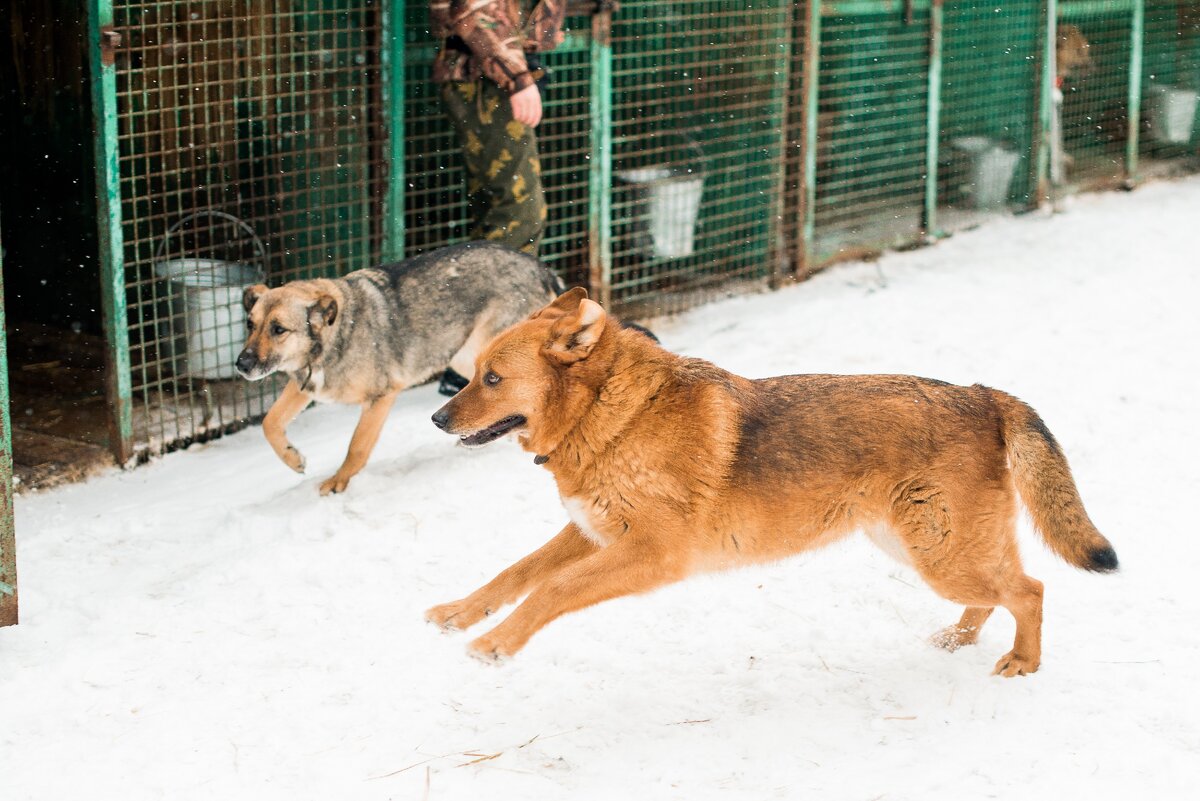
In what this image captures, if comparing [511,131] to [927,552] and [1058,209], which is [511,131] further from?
[1058,209]

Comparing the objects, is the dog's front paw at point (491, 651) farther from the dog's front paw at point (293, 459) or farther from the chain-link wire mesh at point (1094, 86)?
the chain-link wire mesh at point (1094, 86)

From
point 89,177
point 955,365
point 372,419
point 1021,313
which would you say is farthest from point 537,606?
point 1021,313

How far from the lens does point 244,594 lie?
16.8 feet

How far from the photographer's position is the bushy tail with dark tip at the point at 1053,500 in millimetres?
4207

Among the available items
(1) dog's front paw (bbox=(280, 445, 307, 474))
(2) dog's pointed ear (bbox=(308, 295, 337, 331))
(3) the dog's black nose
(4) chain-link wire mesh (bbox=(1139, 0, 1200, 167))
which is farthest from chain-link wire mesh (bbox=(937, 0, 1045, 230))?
(3) the dog's black nose

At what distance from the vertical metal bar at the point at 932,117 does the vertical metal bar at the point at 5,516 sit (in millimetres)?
7503

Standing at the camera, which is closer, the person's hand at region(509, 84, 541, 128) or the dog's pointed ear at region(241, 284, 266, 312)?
the dog's pointed ear at region(241, 284, 266, 312)

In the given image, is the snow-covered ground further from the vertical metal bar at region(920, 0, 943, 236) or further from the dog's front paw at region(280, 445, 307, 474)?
the vertical metal bar at region(920, 0, 943, 236)

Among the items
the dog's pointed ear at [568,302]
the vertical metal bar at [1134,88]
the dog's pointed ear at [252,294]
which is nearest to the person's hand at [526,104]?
the dog's pointed ear at [252,294]

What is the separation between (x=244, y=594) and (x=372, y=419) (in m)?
1.32

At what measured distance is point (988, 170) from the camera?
11555 mm

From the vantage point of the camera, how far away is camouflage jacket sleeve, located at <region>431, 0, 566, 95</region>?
6859 millimetres

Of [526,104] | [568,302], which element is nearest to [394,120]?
[526,104]

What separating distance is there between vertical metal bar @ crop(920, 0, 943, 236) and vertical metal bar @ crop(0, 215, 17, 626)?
24.6 feet
